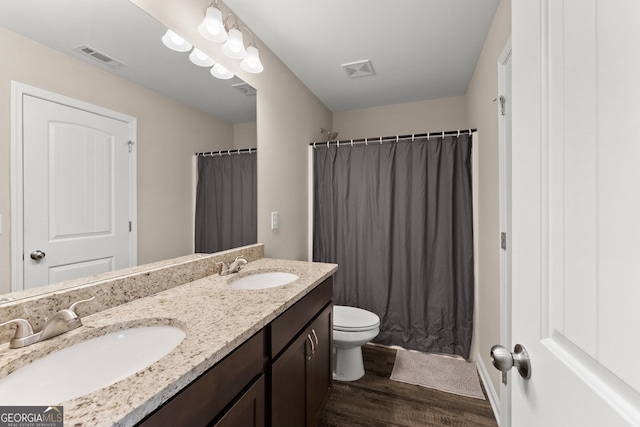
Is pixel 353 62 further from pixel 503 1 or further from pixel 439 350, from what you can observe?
pixel 439 350

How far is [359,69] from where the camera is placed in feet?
7.36

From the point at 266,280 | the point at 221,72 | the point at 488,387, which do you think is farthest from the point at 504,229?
the point at 221,72

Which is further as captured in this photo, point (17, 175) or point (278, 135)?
point (278, 135)

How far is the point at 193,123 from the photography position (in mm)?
1402

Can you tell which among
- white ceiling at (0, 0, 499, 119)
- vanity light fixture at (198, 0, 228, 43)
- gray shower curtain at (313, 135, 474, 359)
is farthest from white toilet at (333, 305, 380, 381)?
vanity light fixture at (198, 0, 228, 43)

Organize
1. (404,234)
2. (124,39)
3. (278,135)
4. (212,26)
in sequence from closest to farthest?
(124,39)
(212,26)
(278,135)
(404,234)

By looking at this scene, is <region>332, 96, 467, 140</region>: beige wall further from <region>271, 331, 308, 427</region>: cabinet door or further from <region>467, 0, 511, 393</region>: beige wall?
<region>271, 331, 308, 427</region>: cabinet door

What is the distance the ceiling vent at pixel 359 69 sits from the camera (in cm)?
215

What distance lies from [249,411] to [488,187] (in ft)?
5.96

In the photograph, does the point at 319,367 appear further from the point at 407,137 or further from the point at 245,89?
the point at 407,137

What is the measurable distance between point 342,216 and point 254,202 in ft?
3.16

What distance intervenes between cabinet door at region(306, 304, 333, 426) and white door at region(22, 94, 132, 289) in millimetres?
903

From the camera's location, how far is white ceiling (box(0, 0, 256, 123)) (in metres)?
0.83
